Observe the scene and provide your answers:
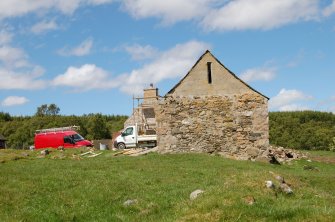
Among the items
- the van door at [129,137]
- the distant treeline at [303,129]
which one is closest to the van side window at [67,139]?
the van door at [129,137]

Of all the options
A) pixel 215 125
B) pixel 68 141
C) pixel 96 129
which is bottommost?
pixel 68 141

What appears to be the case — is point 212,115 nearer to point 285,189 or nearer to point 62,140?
point 285,189

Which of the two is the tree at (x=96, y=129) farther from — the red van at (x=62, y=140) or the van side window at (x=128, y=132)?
the van side window at (x=128, y=132)

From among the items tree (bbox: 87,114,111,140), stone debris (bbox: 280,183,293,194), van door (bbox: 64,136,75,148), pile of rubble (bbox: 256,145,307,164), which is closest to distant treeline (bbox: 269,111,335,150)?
pile of rubble (bbox: 256,145,307,164)

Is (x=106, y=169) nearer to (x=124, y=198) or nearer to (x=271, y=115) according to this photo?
(x=124, y=198)

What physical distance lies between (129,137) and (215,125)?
38.8 feet

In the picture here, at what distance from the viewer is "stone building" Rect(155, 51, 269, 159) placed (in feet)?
100.0

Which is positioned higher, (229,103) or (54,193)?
(229,103)

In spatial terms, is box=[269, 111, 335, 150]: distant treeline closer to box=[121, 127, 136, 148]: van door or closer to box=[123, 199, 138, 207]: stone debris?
box=[121, 127, 136, 148]: van door

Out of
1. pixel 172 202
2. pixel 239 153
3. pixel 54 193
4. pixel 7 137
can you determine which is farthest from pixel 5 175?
pixel 7 137

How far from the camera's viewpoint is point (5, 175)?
17906 millimetres

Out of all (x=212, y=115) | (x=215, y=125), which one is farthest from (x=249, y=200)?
(x=212, y=115)

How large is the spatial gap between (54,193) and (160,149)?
55.9 ft

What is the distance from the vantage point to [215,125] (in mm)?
30781
